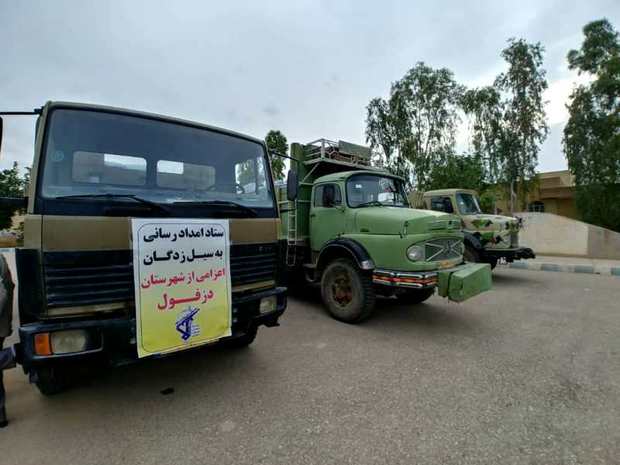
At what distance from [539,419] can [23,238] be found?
12.6 feet

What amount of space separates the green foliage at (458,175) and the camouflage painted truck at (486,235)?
247 inches

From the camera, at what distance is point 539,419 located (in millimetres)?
2438

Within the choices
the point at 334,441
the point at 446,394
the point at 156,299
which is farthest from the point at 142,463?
the point at 446,394

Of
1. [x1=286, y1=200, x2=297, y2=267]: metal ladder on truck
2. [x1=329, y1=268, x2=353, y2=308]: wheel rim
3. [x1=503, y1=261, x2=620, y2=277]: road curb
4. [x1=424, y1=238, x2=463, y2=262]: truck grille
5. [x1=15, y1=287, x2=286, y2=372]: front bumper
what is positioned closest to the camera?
[x1=15, y1=287, x2=286, y2=372]: front bumper

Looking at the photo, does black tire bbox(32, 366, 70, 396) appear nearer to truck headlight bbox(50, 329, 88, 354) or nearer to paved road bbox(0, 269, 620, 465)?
paved road bbox(0, 269, 620, 465)

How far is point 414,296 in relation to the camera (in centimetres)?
556

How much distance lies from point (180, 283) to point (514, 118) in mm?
18534

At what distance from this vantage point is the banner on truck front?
2.26m

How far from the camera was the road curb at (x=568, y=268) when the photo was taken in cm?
920

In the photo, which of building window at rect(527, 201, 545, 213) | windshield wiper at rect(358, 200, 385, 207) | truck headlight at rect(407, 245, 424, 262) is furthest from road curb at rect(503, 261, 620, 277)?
building window at rect(527, 201, 545, 213)

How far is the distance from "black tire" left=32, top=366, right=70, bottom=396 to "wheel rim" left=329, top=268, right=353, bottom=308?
329 cm

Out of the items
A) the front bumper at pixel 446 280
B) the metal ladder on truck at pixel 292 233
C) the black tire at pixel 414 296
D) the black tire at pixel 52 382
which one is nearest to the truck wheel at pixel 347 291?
the front bumper at pixel 446 280

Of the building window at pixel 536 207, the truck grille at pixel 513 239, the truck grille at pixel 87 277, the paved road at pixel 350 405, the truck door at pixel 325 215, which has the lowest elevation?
the paved road at pixel 350 405

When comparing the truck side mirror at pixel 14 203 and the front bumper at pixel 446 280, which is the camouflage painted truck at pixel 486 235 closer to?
the front bumper at pixel 446 280
